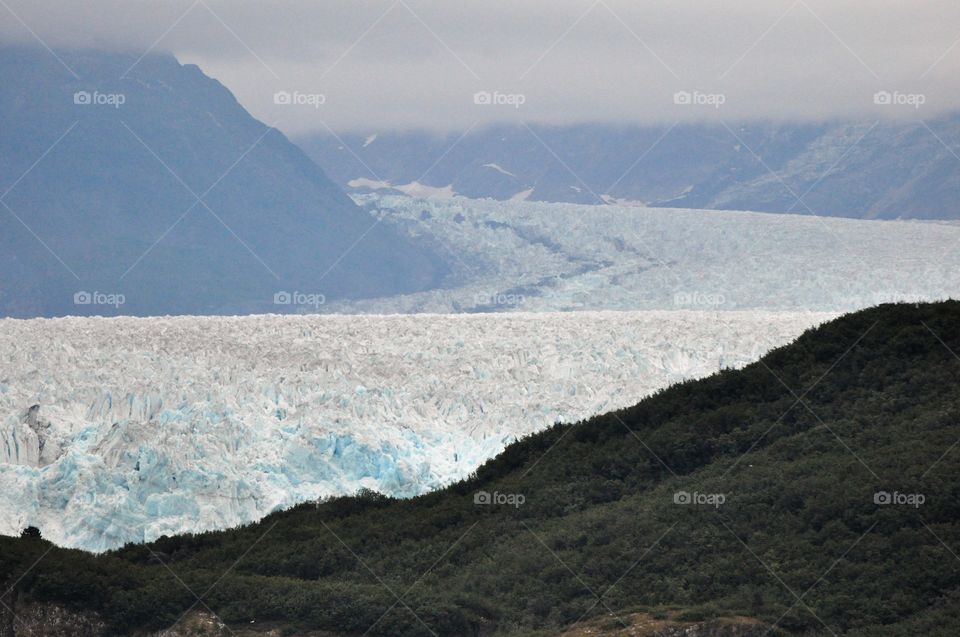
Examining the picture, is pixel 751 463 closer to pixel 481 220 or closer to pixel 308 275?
pixel 481 220

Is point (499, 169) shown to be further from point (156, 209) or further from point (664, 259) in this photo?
point (664, 259)

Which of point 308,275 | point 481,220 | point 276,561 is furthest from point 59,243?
point 276,561

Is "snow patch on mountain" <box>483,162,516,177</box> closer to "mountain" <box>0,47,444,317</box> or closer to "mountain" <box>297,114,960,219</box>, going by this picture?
"mountain" <box>297,114,960,219</box>

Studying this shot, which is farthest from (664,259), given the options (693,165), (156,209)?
(693,165)

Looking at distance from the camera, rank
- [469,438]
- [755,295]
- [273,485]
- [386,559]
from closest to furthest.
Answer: [386,559] → [273,485] → [469,438] → [755,295]

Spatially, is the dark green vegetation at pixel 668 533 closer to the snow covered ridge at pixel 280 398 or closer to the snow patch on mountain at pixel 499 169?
the snow covered ridge at pixel 280 398
